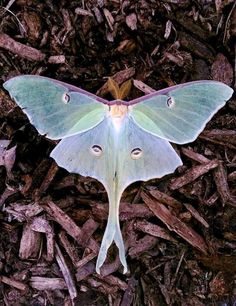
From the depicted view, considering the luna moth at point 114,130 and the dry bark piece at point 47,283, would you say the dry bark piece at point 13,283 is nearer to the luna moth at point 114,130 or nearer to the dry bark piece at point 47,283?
the dry bark piece at point 47,283

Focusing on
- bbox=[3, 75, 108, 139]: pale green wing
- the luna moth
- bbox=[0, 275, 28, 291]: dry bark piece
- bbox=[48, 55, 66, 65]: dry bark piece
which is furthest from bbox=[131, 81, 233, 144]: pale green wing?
bbox=[0, 275, 28, 291]: dry bark piece

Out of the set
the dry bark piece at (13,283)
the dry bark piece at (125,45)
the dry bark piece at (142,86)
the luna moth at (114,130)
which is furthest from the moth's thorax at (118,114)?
the dry bark piece at (13,283)

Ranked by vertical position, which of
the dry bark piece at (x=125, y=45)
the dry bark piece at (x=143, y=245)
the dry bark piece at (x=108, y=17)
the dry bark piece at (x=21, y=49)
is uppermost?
the dry bark piece at (x=108, y=17)

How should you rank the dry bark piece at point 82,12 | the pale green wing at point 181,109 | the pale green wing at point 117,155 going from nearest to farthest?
1. the pale green wing at point 181,109
2. the pale green wing at point 117,155
3. the dry bark piece at point 82,12

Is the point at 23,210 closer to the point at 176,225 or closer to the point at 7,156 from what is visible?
the point at 7,156

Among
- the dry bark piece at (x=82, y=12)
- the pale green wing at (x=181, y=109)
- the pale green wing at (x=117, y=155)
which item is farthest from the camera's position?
the dry bark piece at (x=82, y=12)

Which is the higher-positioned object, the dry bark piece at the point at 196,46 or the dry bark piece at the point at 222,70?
the dry bark piece at the point at 196,46

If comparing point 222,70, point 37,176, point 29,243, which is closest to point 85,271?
point 29,243

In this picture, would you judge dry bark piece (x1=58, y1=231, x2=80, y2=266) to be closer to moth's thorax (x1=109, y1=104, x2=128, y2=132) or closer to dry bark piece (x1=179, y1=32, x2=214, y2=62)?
moth's thorax (x1=109, y1=104, x2=128, y2=132)
